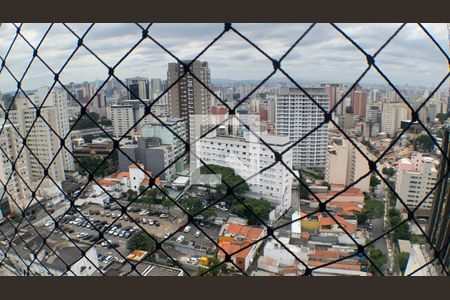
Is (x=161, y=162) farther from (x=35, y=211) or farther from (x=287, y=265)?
(x=287, y=265)

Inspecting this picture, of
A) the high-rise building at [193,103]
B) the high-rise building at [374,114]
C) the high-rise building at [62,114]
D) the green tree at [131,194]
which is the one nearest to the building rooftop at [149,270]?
the green tree at [131,194]

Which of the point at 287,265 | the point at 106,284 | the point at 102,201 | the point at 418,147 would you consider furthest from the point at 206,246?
the point at 418,147

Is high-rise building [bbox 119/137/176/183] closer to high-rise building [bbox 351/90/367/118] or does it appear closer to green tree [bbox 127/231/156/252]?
green tree [bbox 127/231/156/252]

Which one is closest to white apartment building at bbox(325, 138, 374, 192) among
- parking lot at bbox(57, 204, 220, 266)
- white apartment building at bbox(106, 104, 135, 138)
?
parking lot at bbox(57, 204, 220, 266)

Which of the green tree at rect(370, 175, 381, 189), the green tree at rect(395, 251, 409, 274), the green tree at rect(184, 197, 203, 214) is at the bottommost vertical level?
the green tree at rect(395, 251, 409, 274)

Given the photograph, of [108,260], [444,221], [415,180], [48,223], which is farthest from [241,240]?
[444,221]

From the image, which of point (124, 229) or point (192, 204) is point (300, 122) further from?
point (124, 229)

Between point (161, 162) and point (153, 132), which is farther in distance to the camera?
point (153, 132)
